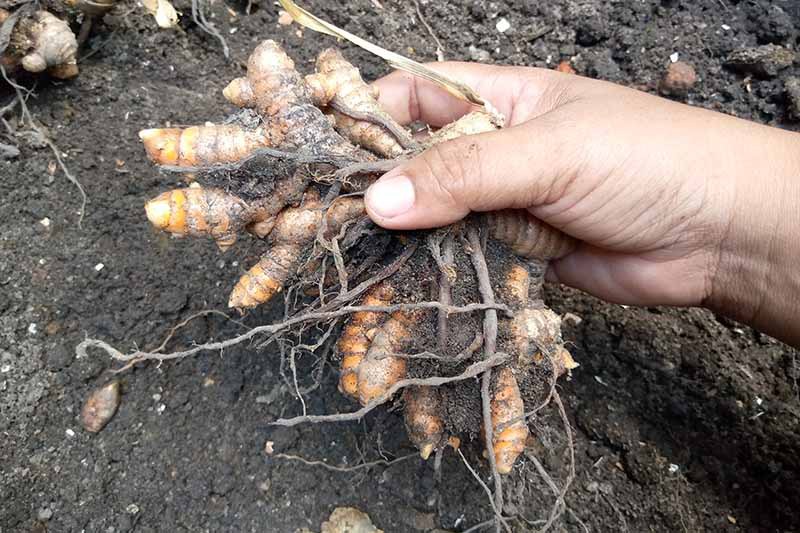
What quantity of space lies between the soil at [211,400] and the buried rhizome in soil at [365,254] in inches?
9.1

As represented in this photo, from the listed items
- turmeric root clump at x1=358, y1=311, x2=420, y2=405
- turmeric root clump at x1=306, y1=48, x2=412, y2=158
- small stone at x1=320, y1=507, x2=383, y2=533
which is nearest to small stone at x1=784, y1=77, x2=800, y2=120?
turmeric root clump at x1=306, y1=48, x2=412, y2=158

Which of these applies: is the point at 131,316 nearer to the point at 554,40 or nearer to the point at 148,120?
the point at 148,120

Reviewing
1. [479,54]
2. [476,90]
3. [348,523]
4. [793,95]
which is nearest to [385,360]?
[348,523]

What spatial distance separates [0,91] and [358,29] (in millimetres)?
1086

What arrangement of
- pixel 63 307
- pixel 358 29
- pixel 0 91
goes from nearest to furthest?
pixel 63 307 < pixel 0 91 < pixel 358 29

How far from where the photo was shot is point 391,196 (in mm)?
1136

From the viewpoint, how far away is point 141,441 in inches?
59.2

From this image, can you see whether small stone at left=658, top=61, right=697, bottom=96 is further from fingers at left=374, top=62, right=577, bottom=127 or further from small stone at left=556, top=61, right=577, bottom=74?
fingers at left=374, top=62, right=577, bottom=127

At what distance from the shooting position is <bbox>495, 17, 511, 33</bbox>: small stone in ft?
6.63

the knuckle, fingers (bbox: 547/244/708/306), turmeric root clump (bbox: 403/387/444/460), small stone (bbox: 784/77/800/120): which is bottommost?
turmeric root clump (bbox: 403/387/444/460)

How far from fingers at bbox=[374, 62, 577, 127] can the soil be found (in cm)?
55

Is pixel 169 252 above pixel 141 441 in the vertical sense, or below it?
above

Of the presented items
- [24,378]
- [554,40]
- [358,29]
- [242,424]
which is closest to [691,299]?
[554,40]

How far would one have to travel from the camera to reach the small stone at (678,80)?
1.94 m
